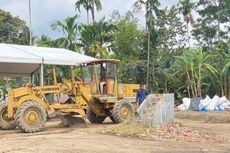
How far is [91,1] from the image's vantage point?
39.3 meters

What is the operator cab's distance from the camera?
57.6ft

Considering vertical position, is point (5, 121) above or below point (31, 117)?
below

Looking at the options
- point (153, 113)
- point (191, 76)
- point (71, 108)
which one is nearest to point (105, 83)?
point (71, 108)

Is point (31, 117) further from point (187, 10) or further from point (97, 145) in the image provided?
point (187, 10)

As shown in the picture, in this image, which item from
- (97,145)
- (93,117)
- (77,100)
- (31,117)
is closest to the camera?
(97,145)

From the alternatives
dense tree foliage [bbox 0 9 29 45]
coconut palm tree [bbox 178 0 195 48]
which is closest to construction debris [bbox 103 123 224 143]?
coconut palm tree [bbox 178 0 195 48]

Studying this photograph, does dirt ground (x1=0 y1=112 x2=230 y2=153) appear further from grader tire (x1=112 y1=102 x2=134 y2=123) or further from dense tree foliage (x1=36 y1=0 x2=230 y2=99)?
dense tree foliage (x1=36 y1=0 x2=230 y2=99)

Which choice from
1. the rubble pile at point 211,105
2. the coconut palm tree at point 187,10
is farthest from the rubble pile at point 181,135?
the coconut palm tree at point 187,10

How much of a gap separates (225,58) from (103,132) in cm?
1959

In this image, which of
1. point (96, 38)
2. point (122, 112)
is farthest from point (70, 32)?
point (122, 112)

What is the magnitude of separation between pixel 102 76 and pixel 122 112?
5.42 ft

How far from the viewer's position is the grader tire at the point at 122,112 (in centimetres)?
1744

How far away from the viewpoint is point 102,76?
58.1 ft

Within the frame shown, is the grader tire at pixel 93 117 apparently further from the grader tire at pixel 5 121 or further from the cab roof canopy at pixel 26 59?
the cab roof canopy at pixel 26 59
